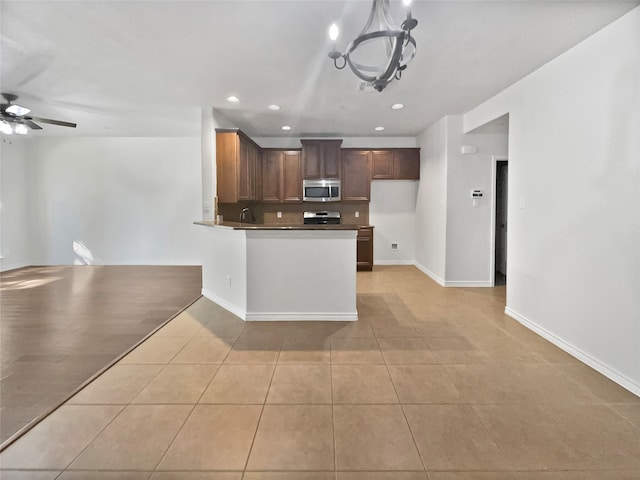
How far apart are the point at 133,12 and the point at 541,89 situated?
12.1 feet

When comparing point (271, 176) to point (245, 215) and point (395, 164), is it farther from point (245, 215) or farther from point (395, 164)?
point (395, 164)

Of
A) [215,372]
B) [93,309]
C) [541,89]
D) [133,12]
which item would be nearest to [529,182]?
[541,89]

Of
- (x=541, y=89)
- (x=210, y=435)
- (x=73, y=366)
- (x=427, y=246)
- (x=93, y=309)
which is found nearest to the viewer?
(x=210, y=435)

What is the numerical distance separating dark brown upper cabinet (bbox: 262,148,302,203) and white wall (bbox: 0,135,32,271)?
507cm

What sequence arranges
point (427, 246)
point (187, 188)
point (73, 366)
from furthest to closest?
point (187, 188) < point (427, 246) < point (73, 366)

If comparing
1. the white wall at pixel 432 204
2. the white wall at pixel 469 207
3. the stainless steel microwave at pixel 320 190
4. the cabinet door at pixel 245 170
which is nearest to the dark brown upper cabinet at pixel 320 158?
the stainless steel microwave at pixel 320 190

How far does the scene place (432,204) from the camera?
5.55 metres

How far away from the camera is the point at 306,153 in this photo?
6.09 metres

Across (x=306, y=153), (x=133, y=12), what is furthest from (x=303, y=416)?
(x=306, y=153)

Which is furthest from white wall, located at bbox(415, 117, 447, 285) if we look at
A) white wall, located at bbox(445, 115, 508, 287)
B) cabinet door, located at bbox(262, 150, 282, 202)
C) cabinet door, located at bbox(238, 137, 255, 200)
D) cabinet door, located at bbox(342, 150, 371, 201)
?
cabinet door, located at bbox(238, 137, 255, 200)

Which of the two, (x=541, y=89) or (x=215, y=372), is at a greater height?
(x=541, y=89)

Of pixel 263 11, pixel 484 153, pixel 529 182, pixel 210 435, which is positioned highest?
pixel 263 11

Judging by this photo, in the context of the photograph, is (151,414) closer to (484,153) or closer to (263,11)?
(263,11)

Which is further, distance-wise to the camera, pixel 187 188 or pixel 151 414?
pixel 187 188
